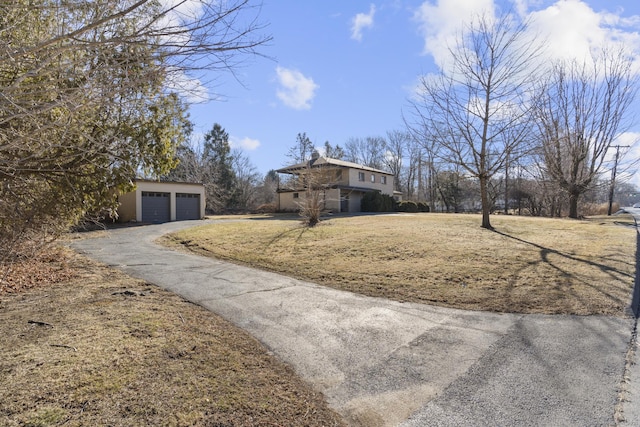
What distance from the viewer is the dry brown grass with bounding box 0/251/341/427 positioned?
2.58 meters

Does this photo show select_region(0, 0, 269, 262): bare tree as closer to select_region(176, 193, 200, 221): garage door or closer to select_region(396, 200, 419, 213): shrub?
select_region(176, 193, 200, 221): garage door

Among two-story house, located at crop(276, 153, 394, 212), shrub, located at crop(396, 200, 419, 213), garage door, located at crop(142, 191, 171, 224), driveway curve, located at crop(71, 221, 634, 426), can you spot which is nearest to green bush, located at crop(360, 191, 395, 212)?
two-story house, located at crop(276, 153, 394, 212)

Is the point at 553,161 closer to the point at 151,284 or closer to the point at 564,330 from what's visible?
the point at 564,330

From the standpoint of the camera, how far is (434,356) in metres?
3.96

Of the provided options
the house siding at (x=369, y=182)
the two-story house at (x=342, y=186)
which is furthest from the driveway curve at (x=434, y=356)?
the house siding at (x=369, y=182)

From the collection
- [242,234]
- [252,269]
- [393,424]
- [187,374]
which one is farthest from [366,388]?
[242,234]

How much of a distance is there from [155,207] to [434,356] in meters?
23.8

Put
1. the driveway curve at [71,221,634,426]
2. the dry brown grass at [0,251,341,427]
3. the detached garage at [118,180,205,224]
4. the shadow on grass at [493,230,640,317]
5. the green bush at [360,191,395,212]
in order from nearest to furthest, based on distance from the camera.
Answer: the dry brown grass at [0,251,341,427], the driveway curve at [71,221,634,426], the shadow on grass at [493,230,640,317], the detached garage at [118,180,205,224], the green bush at [360,191,395,212]

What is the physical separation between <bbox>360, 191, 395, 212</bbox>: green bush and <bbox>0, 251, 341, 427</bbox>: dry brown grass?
1097 inches

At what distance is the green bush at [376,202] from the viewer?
32.0 meters

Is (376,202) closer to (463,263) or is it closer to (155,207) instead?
(155,207)

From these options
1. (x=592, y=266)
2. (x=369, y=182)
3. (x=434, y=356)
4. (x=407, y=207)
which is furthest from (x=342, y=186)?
(x=434, y=356)

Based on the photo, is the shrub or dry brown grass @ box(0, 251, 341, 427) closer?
dry brown grass @ box(0, 251, 341, 427)

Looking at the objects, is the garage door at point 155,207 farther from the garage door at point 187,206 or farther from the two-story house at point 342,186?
the two-story house at point 342,186
